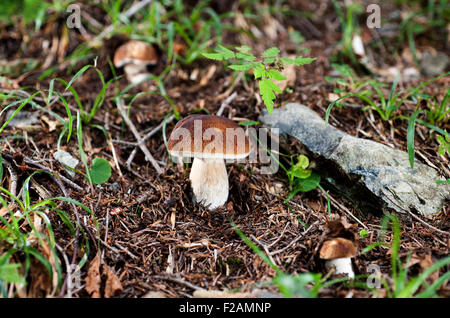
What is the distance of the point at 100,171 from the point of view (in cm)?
258

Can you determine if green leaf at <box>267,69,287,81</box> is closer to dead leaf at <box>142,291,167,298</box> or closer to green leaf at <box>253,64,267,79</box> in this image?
green leaf at <box>253,64,267,79</box>

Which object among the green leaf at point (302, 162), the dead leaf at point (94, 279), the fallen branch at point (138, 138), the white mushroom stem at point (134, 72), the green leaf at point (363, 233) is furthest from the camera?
the white mushroom stem at point (134, 72)

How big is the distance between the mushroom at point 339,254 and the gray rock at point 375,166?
71cm

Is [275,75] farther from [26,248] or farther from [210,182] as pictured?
[26,248]

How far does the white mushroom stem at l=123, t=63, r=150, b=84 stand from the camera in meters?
3.76

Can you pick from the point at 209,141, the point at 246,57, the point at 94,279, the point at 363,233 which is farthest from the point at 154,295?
the point at 246,57

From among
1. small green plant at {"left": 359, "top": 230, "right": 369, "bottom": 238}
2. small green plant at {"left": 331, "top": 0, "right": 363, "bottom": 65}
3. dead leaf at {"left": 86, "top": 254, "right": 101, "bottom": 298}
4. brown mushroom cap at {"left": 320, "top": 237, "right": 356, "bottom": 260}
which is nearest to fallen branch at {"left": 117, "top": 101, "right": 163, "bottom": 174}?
dead leaf at {"left": 86, "top": 254, "right": 101, "bottom": 298}

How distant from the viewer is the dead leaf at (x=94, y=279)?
5.58ft

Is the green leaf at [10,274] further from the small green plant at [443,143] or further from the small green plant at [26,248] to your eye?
the small green plant at [443,143]

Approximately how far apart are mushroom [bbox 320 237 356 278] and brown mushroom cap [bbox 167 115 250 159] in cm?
83

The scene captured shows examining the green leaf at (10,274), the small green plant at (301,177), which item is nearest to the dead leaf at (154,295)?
the green leaf at (10,274)
